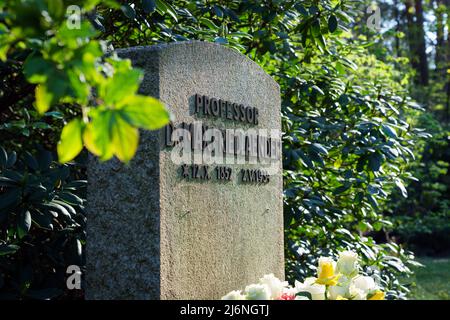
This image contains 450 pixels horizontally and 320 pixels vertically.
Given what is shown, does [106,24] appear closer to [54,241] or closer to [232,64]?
[232,64]

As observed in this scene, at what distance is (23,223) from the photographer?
3150mm

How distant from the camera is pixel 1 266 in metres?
3.60

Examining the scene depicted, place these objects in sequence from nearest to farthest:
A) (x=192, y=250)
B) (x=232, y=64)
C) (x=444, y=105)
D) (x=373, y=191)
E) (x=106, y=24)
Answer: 1. (x=192, y=250)
2. (x=232, y=64)
3. (x=106, y=24)
4. (x=373, y=191)
5. (x=444, y=105)

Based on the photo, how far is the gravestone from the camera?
2.78 m

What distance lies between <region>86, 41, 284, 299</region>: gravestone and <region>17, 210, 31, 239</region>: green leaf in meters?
0.46

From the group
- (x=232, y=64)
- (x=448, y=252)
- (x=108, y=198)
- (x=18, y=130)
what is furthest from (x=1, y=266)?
(x=448, y=252)

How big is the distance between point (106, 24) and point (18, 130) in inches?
40.7

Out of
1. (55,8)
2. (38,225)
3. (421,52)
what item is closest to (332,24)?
(38,225)

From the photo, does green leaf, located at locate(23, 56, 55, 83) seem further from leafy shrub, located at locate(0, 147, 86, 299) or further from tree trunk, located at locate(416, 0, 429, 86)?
tree trunk, located at locate(416, 0, 429, 86)

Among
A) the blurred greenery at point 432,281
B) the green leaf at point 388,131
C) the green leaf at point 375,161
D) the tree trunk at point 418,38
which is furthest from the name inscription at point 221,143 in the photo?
the tree trunk at point 418,38

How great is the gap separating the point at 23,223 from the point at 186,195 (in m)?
0.87

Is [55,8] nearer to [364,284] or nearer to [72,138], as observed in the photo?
[72,138]

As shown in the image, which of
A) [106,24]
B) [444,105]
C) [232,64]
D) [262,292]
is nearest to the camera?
[262,292]

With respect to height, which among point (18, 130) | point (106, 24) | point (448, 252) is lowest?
point (448, 252)
